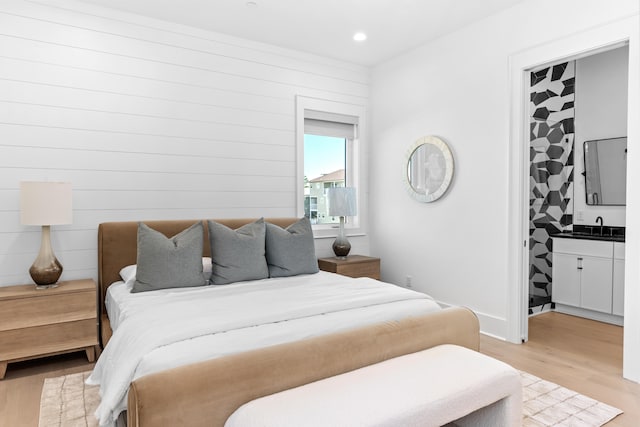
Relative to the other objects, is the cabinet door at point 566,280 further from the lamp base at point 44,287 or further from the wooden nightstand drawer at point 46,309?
the lamp base at point 44,287

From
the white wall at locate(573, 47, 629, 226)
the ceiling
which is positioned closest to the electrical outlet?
the white wall at locate(573, 47, 629, 226)

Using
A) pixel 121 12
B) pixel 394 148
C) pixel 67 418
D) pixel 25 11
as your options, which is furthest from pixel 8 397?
pixel 394 148

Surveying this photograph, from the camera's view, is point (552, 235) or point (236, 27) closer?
point (236, 27)

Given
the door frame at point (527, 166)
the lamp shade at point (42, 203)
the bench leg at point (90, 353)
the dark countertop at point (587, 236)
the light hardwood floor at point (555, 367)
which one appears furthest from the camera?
the dark countertop at point (587, 236)

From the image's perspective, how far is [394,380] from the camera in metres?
1.84

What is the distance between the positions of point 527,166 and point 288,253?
6.99 feet

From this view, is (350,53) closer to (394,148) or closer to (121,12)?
(394,148)

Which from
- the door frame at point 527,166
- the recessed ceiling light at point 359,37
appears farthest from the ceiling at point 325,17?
the door frame at point 527,166

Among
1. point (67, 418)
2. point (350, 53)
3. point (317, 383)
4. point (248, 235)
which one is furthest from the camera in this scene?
point (350, 53)

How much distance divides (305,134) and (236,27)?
1332mm

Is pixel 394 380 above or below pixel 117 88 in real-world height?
below

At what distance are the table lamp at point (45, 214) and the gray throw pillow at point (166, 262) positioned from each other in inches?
22.2

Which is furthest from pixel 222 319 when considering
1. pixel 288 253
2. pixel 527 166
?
pixel 527 166

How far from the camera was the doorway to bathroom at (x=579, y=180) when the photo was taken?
4211mm
